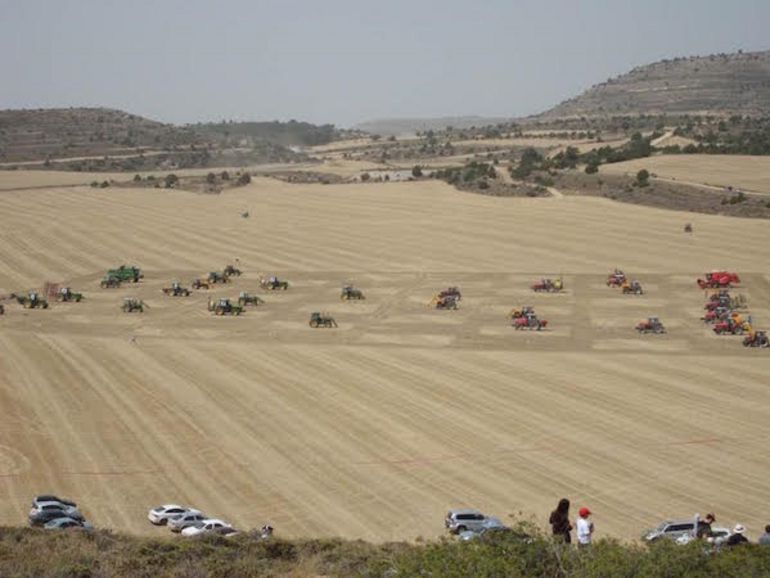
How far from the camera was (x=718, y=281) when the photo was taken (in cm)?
5438

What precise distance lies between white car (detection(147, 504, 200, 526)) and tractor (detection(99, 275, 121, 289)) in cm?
3644

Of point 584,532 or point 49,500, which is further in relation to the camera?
point 49,500

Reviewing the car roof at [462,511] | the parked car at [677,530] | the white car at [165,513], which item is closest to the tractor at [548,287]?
the car roof at [462,511]

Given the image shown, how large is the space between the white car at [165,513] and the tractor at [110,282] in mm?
36444

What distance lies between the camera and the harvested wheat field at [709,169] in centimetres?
9519

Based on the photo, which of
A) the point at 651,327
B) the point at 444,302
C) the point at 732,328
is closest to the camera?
the point at 732,328

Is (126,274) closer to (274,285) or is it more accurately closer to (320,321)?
(274,285)

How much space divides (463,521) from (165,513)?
6.98 meters

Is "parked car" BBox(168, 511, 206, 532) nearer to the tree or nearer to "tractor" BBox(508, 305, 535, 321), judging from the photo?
"tractor" BBox(508, 305, 535, 321)

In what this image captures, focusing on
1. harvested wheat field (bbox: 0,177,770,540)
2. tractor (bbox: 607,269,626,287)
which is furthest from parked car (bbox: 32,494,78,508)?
tractor (bbox: 607,269,626,287)

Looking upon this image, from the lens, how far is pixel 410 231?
77938 mm

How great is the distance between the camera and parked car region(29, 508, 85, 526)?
21891 millimetres

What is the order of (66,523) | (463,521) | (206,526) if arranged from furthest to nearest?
1. (463,521)
2. (206,526)
3. (66,523)

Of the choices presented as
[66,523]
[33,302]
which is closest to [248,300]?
[33,302]
